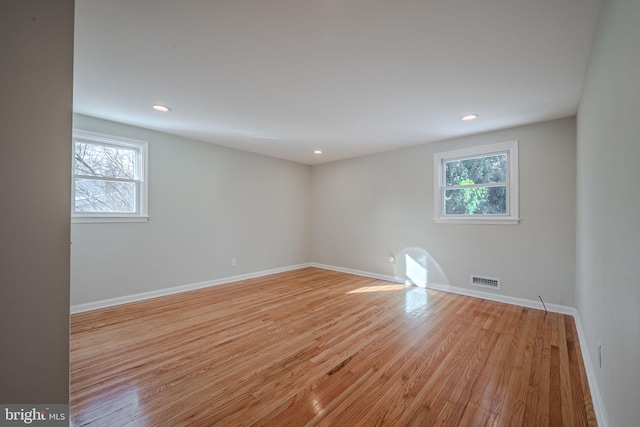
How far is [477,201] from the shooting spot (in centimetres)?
378

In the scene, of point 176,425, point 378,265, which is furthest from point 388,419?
point 378,265

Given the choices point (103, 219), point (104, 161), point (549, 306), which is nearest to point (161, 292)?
point (103, 219)

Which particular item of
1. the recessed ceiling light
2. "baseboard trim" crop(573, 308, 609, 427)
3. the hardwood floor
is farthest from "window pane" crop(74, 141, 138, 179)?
"baseboard trim" crop(573, 308, 609, 427)

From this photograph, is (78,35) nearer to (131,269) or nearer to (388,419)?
(131,269)

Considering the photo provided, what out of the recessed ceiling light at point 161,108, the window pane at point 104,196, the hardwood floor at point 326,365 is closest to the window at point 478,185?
the hardwood floor at point 326,365

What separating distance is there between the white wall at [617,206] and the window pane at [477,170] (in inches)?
74.4

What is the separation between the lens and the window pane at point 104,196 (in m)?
3.13

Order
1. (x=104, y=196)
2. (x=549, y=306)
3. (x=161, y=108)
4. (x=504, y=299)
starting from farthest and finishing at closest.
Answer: (x=504, y=299), (x=104, y=196), (x=549, y=306), (x=161, y=108)

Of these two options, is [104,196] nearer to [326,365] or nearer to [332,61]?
[332,61]

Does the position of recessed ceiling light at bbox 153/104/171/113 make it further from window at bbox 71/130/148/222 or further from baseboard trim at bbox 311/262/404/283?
baseboard trim at bbox 311/262/404/283

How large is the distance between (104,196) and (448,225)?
4863 mm

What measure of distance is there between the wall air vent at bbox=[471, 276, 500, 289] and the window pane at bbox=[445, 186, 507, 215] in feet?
3.06

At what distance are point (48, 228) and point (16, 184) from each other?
0.66ft

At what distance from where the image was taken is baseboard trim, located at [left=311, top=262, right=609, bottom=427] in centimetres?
154
